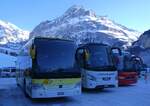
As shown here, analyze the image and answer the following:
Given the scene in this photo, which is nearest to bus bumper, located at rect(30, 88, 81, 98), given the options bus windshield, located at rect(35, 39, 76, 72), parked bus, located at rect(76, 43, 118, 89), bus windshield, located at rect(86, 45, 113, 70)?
bus windshield, located at rect(35, 39, 76, 72)

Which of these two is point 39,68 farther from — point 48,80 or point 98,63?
point 98,63

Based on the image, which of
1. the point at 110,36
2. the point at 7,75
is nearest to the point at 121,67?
the point at 7,75

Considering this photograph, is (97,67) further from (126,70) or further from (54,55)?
(126,70)

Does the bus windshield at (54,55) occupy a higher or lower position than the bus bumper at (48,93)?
higher

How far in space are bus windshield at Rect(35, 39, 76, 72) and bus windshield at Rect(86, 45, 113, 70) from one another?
3143 millimetres

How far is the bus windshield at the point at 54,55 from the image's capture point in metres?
13.8

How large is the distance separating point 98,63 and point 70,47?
134 inches

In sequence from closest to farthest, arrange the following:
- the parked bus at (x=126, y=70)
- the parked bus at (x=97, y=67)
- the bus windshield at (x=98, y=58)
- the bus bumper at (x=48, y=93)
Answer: the bus bumper at (x=48, y=93)
the parked bus at (x=97, y=67)
the bus windshield at (x=98, y=58)
the parked bus at (x=126, y=70)

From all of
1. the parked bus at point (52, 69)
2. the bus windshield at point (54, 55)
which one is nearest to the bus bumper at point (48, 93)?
the parked bus at point (52, 69)

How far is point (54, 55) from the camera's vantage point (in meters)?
14.0

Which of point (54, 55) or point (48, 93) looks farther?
point (54, 55)

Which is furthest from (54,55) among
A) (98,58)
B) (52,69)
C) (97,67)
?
(98,58)

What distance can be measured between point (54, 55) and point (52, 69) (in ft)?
1.89

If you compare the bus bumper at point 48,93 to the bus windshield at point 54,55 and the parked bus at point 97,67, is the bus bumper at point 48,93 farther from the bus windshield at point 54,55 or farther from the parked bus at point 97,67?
the parked bus at point 97,67
